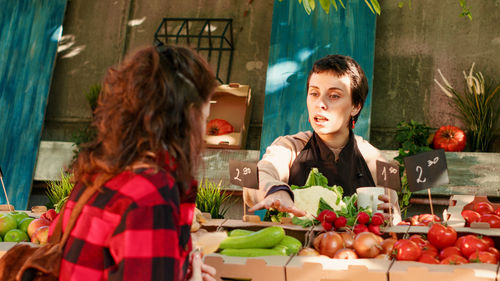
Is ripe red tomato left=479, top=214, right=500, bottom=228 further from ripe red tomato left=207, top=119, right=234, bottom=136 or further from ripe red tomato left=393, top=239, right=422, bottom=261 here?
ripe red tomato left=207, top=119, right=234, bottom=136

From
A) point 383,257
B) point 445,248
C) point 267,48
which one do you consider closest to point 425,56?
point 267,48

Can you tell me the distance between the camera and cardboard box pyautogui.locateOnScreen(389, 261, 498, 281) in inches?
51.8

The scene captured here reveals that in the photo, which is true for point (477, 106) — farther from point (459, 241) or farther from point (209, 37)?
point (459, 241)

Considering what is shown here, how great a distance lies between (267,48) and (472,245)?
12.0ft

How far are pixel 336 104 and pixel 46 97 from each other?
127 inches

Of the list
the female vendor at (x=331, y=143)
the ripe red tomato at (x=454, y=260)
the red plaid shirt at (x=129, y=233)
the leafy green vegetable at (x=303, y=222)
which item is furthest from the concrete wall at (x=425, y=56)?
the red plaid shirt at (x=129, y=233)

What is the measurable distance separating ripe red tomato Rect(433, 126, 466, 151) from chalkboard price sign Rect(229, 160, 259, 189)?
238 centimetres

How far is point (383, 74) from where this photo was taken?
4.65m

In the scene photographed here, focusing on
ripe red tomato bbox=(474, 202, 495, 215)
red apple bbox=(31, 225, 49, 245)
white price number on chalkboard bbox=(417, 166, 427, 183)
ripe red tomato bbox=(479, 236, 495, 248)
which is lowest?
Result: red apple bbox=(31, 225, 49, 245)

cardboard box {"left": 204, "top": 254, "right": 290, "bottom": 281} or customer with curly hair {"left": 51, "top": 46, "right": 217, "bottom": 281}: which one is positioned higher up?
customer with curly hair {"left": 51, "top": 46, "right": 217, "bottom": 281}

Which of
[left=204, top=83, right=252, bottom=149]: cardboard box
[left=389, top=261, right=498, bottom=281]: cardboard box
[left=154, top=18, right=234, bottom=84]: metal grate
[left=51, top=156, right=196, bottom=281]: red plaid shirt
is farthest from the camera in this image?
[left=154, top=18, right=234, bottom=84]: metal grate

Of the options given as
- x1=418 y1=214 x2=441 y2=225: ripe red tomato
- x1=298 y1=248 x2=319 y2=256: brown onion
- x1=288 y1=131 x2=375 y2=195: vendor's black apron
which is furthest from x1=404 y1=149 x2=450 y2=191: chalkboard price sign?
x1=288 y1=131 x2=375 y2=195: vendor's black apron

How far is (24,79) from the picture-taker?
A: 16.0 ft

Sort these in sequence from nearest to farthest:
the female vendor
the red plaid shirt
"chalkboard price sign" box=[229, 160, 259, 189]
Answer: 1. the red plaid shirt
2. "chalkboard price sign" box=[229, 160, 259, 189]
3. the female vendor
